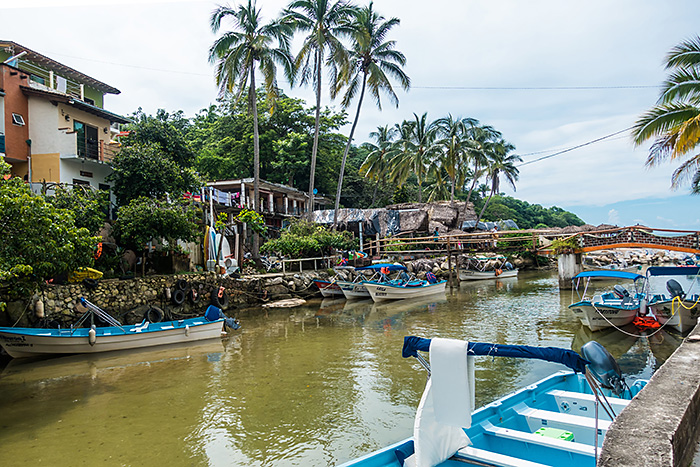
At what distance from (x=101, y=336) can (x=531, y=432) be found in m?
11.8

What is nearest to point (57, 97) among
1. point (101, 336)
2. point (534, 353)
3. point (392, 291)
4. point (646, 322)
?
point (101, 336)

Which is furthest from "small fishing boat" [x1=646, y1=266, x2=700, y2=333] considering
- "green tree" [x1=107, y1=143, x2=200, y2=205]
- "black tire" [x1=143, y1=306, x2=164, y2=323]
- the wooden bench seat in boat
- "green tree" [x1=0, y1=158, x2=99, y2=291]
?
"green tree" [x1=107, y1=143, x2=200, y2=205]

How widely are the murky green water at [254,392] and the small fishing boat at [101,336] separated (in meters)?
0.34

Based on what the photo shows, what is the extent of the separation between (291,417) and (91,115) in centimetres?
2124

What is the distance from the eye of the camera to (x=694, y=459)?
345 centimetres

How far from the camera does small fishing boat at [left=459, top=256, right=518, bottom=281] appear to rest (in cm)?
3275

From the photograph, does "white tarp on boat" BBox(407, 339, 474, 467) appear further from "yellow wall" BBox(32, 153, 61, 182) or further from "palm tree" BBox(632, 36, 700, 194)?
"yellow wall" BBox(32, 153, 61, 182)

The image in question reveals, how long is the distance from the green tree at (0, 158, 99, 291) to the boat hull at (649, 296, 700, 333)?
16977 millimetres

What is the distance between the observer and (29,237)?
364 inches

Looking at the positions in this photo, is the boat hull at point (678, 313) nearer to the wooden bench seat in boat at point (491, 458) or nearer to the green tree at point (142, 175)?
the wooden bench seat in boat at point (491, 458)

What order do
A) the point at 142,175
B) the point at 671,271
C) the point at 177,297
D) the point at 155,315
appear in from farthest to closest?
the point at 142,175 < the point at 177,297 < the point at 155,315 < the point at 671,271

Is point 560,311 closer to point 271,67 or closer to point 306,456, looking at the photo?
point 306,456

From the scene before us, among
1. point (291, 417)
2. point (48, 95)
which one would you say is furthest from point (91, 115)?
point (291, 417)

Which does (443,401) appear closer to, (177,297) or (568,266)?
(177,297)
